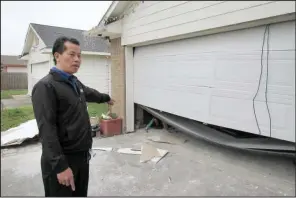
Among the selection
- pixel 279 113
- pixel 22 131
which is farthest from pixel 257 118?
pixel 22 131


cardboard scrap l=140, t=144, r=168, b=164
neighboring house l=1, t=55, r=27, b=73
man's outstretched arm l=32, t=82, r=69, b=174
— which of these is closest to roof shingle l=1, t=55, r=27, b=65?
neighboring house l=1, t=55, r=27, b=73

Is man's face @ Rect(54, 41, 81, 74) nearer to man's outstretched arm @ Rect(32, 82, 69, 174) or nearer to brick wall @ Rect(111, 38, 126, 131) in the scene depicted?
man's outstretched arm @ Rect(32, 82, 69, 174)

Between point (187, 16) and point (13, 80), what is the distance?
2.84 m

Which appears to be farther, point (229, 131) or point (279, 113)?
point (229, 131)

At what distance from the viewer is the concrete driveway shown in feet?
11.0

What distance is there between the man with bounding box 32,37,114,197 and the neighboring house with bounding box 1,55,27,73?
1.04 meters

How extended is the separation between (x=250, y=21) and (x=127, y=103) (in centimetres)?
376

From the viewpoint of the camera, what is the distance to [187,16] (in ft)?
14.2

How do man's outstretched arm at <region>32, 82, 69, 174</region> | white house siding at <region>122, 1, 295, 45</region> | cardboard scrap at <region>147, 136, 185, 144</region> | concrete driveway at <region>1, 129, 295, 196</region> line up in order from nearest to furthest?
man's outstretched arm at <region>32, 82, 69, 174</region>
white house siding at <region>122, 1, 295, 45</region>
concrete driveway at <region>1, 129, 295, 196</region>
cardboard scrap at <region>147, 136, 185, 144</region>

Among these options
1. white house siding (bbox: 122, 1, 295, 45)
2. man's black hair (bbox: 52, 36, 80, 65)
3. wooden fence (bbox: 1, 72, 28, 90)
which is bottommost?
wooden fence (bbox: 1, 72, 28, 90)

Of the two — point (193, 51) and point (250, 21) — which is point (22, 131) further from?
point (250, 21)

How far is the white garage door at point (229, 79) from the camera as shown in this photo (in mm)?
3281

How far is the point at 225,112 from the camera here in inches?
162

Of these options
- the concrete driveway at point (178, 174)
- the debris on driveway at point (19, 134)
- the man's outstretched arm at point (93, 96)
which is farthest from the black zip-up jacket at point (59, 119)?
the debris on driveway at point (19, 134)
